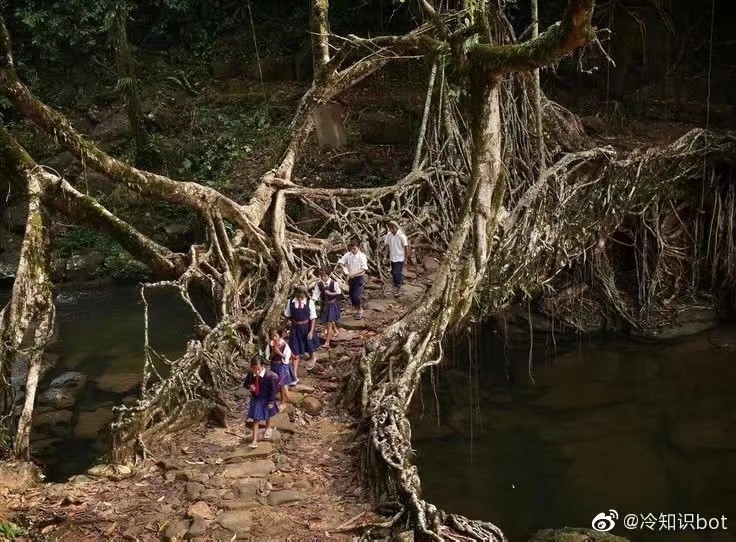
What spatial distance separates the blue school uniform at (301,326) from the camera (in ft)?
27.0

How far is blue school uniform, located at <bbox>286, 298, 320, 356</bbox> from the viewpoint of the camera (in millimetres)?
8242

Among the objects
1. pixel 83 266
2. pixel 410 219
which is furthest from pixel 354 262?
pixel 83 266

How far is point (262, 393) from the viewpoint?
6.91 meters

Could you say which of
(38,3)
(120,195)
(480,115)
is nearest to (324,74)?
(480,115)

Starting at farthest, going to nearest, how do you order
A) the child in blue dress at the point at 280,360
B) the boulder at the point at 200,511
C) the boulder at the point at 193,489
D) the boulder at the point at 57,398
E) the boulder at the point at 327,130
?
the boulder at the point at 327,130 < the boulder at the point at 57,398 < the child in blue dress at the point at 280,360 < the boulder at the point at 193,489 < the boulder at the point at 200,511

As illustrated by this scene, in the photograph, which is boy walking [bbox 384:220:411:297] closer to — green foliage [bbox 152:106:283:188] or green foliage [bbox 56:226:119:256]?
green foliage [bbox 152:106:283:188]

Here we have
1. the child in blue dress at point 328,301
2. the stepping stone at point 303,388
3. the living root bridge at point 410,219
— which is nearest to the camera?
the living root bridge at point 410,219

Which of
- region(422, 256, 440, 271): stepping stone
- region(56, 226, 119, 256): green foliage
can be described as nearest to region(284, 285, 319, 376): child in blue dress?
region(422, 256, 440, 271): stepping stone

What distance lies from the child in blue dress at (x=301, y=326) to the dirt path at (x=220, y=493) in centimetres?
86

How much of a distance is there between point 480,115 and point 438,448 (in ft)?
13.4

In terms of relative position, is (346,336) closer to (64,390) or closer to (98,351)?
(64,390)

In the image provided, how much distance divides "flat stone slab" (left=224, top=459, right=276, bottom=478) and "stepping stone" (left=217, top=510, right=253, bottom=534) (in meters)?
0.52

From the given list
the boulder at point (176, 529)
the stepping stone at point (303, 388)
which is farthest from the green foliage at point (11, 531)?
the stepping stone at point (303, 388)

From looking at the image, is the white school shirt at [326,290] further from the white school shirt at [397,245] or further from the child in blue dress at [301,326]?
the white school shirt at [397,245]
